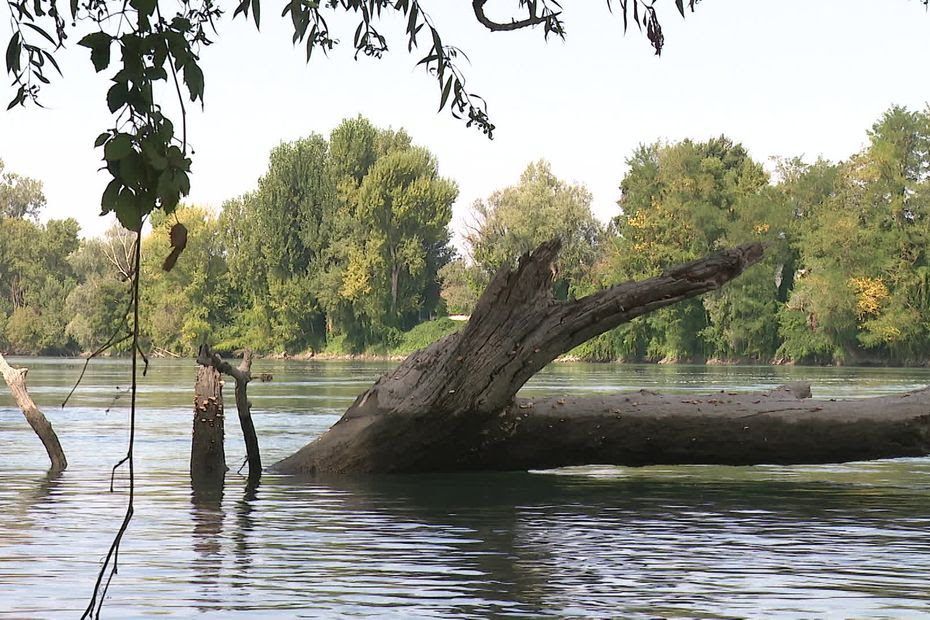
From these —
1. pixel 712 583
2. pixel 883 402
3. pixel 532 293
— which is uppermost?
pixel 532 293

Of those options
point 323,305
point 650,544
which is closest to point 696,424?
point 650,544

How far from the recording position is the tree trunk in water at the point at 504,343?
52.0ft

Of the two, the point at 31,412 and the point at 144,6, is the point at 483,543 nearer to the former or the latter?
the point at 31,412

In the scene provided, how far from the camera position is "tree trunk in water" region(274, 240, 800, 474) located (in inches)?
623

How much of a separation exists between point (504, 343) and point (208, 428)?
12.0ft

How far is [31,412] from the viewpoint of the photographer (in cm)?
1906

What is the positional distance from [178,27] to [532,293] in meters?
12.1

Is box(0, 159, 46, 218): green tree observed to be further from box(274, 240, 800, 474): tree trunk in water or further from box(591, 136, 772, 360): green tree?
box(274, 240, 800, 474): tree trunk in water

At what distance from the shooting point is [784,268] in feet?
316

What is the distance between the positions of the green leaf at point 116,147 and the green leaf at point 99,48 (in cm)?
20

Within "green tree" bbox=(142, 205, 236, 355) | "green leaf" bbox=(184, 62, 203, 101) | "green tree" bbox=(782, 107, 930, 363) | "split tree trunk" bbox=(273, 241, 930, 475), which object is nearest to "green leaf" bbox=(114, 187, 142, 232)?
"green leaf" bbox=(184, 62, 203, 101)

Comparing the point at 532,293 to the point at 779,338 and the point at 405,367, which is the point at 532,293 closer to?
the point at 405,367

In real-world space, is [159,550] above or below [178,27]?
below

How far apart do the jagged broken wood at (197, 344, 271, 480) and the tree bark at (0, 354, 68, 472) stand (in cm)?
225
